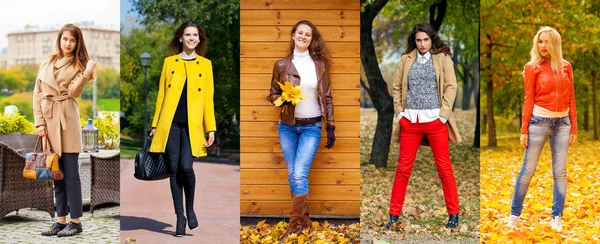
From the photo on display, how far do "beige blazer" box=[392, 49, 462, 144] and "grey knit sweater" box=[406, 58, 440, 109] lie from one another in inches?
1.4

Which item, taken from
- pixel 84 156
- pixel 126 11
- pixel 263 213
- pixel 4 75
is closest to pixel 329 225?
pixel 263 213

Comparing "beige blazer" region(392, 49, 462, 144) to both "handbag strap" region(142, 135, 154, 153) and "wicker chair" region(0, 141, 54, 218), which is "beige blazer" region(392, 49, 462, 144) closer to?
"handbag strap" region(142, 135, 154, 153)

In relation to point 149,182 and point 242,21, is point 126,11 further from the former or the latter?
point 149,182

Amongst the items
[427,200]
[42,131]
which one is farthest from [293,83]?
[42,131]

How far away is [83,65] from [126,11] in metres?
0.89

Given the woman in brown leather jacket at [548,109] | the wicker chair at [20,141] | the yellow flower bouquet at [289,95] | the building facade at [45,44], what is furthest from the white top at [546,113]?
the building facade at [45,44]

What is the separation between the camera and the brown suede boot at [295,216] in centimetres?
525

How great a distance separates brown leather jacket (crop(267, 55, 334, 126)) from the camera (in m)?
5.18

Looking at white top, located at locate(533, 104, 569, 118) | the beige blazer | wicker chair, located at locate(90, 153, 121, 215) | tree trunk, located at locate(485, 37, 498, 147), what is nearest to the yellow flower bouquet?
the beige blazer

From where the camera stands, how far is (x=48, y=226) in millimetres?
6840

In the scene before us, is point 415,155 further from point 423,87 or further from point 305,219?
point 305,219

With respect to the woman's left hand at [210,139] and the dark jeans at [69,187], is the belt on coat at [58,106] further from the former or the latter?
the woman's left hand at [210,139]

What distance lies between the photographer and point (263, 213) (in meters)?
Result: 5.45

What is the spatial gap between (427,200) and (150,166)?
2.06 m
